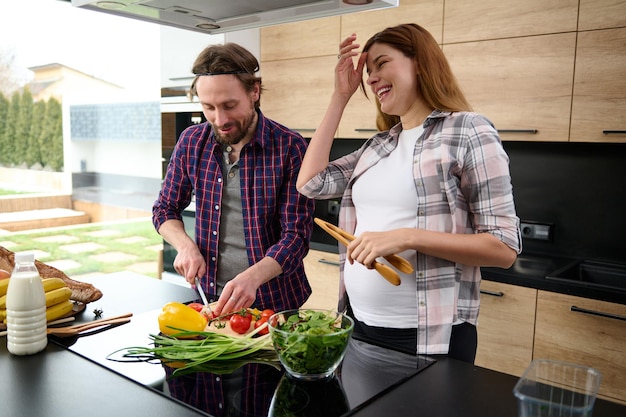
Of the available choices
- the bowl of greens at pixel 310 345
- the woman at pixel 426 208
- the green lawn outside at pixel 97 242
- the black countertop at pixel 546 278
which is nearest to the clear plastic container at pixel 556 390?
the bowl of greens at pixel 310 345

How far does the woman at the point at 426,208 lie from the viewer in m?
1.34

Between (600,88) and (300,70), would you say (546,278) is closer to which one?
(600,88)

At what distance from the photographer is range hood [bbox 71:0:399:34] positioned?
53.0 inches

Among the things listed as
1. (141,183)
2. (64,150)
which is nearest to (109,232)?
(141,183)

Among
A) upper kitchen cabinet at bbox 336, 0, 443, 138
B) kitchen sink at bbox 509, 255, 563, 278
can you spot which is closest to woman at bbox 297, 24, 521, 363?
kitchen sink at bbox 509, 255, 563, 278

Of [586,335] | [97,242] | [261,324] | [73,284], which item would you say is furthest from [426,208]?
[97,242]

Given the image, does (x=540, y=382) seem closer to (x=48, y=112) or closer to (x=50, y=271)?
(x=50, y=271)

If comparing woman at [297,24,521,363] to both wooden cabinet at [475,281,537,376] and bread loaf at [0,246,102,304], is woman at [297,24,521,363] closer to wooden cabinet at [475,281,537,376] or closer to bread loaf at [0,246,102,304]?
bread loaf at [0,246,102,304]

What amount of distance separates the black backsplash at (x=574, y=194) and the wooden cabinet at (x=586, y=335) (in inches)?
21.0

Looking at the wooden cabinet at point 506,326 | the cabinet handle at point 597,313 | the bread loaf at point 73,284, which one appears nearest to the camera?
the bread loaf at point 73,284

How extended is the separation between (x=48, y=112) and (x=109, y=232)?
867 millimetres

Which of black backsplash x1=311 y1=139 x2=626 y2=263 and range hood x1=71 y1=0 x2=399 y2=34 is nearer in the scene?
range hood x1=71 y1=0 x2=399 y2=34

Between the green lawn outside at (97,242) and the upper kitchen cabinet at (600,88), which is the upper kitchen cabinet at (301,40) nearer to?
the upper kitchen cabinet at (600,88)

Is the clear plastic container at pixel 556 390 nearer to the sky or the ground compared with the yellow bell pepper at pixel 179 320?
nearer to the sky
